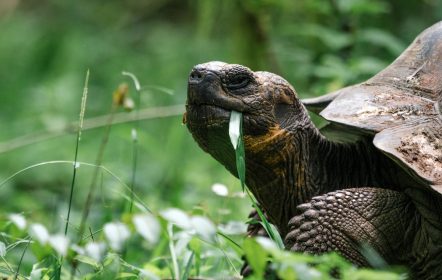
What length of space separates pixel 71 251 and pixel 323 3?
4.60 metres

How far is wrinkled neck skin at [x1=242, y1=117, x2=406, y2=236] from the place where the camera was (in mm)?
3539

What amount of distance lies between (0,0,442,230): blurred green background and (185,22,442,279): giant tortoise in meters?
0.45

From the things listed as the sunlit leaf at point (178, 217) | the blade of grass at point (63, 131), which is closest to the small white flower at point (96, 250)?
the sunlit leaf at point (178, 217)

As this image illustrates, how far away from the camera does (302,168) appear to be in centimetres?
363

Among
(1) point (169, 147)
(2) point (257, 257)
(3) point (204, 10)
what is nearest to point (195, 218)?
(2) point (257, 257)

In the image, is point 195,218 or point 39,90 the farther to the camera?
point 39,90

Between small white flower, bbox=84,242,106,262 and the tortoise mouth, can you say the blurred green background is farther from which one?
small white flower, bbox=84,242,106,262

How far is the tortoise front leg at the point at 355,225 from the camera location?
3250 mm

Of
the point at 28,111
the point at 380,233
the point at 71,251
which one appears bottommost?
the point at 28,111

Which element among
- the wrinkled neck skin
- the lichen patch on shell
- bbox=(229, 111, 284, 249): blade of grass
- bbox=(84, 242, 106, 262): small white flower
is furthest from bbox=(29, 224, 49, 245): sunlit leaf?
the lichen patch on shell

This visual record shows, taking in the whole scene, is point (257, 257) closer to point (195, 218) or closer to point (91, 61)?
point (195, 218)

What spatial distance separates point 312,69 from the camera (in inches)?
271

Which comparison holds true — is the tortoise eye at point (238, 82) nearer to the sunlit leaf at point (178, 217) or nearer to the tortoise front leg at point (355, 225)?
the tortoise front leg at point (355, 225)

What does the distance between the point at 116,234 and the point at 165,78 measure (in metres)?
9.16
